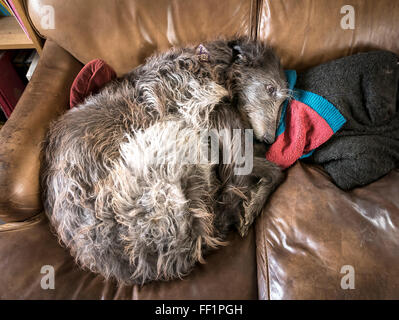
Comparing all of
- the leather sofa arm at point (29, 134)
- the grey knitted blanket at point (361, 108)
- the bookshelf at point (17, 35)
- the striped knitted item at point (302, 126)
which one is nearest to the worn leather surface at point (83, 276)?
the leather sofa arm at point (29, 134)

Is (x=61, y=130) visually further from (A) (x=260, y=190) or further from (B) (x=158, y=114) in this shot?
(A) (x=260, y=190)

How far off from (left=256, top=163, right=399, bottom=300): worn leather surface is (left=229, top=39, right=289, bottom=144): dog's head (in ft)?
0.87

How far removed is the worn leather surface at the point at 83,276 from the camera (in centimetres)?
87

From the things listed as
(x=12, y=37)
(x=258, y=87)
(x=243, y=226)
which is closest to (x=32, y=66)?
(x=12, y=37)

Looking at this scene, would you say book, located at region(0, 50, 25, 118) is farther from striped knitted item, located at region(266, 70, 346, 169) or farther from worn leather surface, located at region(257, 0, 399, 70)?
striped knitted item, located at region(266, 70, 346, 169)

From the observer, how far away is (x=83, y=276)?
93 centimetres

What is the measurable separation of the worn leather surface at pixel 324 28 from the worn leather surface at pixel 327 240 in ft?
2.00

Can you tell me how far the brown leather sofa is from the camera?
859 mm

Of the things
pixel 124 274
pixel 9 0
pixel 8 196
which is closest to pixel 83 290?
pixel 124 274

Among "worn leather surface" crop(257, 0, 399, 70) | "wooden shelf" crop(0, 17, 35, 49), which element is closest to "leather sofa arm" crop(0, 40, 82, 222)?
"wooden shelf" crop(0, 17, 35, 49)

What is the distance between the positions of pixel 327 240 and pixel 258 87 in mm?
632

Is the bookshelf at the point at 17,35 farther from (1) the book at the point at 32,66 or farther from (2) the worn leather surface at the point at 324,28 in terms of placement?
(2) the worn leather surface at the point at 324,28

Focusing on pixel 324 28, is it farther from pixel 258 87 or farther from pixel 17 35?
pixel 17 35

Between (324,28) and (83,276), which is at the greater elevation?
(324,28)
